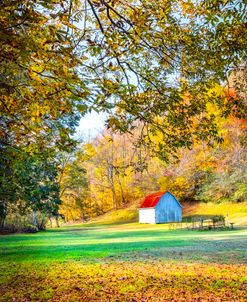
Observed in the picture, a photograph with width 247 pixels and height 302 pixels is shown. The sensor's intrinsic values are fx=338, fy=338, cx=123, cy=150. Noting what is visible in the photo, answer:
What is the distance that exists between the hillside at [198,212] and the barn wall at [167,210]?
1572 millimetres

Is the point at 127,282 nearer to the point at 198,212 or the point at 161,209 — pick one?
the point at 161,209

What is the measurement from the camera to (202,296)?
6469mm

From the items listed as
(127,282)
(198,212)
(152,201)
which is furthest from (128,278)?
(198,212)

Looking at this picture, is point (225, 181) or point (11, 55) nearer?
point (11, 55)

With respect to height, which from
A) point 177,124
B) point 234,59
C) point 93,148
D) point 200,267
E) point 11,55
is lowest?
point 200,267

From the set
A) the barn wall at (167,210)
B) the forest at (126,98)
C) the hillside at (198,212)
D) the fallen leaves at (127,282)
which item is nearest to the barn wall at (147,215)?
the barn wall at (167,210)

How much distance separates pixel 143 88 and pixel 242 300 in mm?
4465

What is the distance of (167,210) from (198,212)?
462 cm

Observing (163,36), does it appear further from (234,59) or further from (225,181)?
(225,181)

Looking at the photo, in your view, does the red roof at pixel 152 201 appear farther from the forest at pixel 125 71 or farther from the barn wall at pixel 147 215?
the forest at pixel 125 71

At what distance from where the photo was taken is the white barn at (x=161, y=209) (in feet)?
148

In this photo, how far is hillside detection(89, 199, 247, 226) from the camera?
39.8m

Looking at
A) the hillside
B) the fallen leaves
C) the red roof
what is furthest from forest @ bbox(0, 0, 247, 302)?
the red roof

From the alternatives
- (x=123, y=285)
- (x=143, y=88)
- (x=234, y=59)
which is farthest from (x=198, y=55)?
(x=123, y=285)
